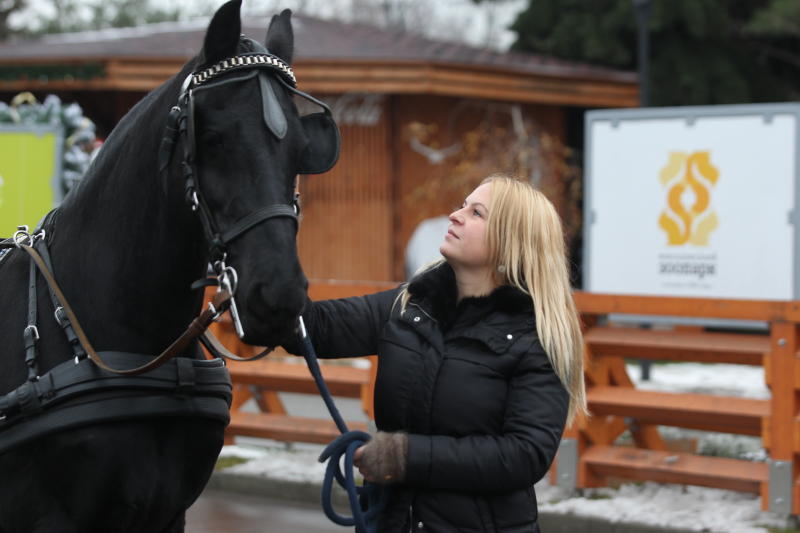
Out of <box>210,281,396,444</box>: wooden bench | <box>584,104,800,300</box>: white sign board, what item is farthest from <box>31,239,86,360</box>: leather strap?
<box>584,104,800,300</box>: white sign board

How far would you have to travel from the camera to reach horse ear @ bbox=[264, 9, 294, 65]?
316 centimetres

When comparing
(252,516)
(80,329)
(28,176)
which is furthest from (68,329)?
(28,176)

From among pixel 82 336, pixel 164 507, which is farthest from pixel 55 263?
pixel 164 507

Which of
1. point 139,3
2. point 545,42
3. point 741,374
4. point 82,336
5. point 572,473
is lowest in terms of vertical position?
point 741,374

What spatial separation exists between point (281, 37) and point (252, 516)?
4.37m

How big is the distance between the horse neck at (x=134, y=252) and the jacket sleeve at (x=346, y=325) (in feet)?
1.36

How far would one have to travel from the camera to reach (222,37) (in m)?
2.91

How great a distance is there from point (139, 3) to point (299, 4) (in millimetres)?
5156

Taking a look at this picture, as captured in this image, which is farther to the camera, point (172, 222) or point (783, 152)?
point (783, 152)

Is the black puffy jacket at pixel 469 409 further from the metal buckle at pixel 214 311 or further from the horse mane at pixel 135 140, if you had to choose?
the horse mane at pixel 135 140

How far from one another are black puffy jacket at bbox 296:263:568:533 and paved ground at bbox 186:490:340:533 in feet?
11.9

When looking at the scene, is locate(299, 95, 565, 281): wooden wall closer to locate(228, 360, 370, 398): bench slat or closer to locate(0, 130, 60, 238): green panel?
locate(0, 130, 60, 238): green panel

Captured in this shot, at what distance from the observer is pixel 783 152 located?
8.73m

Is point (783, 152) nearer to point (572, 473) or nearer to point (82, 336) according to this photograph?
point (572, 473)
